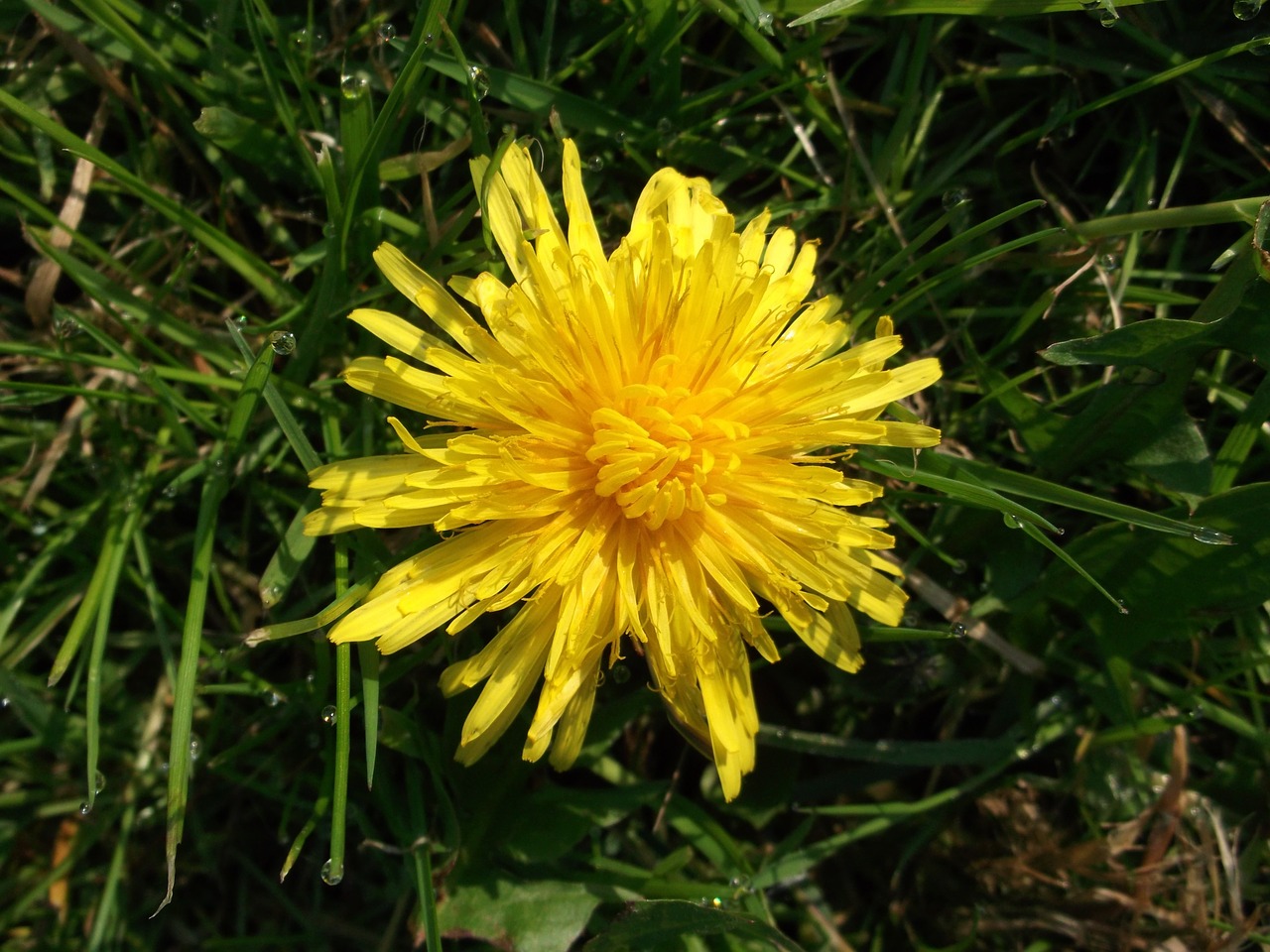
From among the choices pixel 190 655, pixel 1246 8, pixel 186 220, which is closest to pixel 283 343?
pixel 186 220

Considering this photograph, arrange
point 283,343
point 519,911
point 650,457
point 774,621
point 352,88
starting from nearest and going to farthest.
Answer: point 650,457
point 352,88
point 283,343
point 519,911
point 774,621

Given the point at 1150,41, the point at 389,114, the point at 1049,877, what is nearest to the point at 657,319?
the point at 389,114

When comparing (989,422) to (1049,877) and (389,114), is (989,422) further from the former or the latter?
(389,114)


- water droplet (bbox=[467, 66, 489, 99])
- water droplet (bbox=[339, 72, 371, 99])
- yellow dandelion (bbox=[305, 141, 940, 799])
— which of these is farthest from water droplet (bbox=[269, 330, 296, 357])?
water droplet (bbox=[467, 66, 489, 99])

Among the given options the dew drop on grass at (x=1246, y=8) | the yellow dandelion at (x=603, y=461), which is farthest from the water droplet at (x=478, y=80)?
the dew drop on grass at (x=1246, y=8)

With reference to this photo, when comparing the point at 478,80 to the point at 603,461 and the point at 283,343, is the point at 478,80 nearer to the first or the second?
the point at 283,343

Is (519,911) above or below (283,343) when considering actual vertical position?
below

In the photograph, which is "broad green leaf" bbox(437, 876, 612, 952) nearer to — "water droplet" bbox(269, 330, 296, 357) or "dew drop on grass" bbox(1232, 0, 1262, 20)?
"water droplet" bbox(269, 330, 296, 357)
